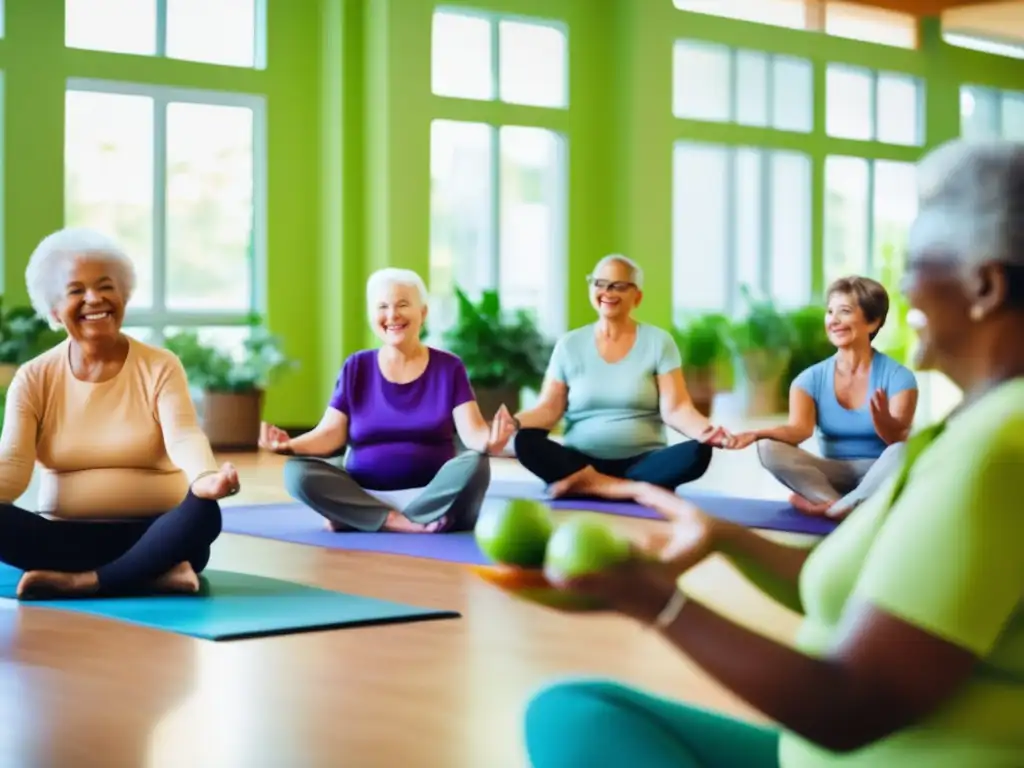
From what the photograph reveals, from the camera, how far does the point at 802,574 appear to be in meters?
1.37

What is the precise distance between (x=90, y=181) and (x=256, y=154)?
1.16 metres

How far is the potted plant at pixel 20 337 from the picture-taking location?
8.83 m

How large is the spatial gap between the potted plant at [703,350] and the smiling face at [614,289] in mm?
5873

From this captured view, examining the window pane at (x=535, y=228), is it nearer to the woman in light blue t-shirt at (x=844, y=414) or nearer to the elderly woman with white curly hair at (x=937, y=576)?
the woman in light blue t-shirt at (x=844, y=414)

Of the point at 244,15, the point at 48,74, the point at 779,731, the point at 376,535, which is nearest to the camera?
the point at 779,731

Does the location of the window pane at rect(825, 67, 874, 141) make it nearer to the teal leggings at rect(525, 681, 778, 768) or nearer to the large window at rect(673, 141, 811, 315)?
the large window at rect(673, 141, 811, 315)

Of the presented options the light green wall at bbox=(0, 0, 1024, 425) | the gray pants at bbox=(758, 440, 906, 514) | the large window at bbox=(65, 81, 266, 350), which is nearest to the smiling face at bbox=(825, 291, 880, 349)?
the gray pants at bbox=(758, 440, 906, 514)

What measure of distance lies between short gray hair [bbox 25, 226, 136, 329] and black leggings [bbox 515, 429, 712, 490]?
2764 mm

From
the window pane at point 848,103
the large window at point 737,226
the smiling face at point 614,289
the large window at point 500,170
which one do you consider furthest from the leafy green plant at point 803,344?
the smiling face at point 614,289

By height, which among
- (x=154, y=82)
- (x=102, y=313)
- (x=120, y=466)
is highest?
(x=154, y=82)

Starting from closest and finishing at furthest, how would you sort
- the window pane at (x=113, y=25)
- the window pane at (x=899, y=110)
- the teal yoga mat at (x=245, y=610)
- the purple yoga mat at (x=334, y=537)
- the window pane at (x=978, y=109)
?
the teal yoga mat at (x=245, y=610) < the purple yoga mat at (x=334, y=537) < the window pane at (x=113, y=25) < the window pane at (x=899, y=110) < the window pane at (x=978, y=109)

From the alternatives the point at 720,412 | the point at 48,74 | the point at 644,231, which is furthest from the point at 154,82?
the point at 720,412

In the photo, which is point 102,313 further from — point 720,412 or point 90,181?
point 720,412

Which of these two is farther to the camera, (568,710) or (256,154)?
(256,154)
